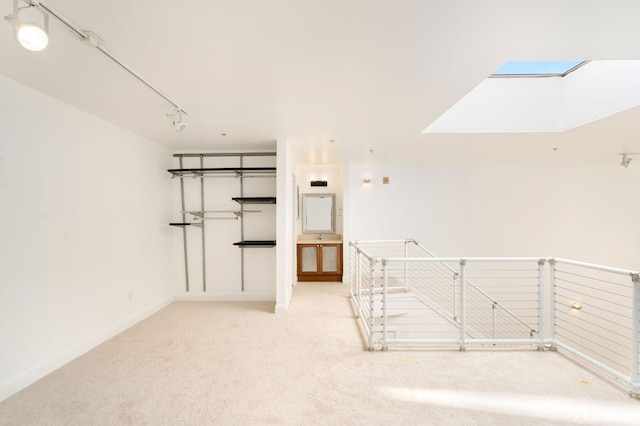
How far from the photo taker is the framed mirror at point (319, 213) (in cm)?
665

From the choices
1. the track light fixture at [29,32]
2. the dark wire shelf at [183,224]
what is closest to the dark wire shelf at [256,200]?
the dark wire shelf at [183,224]

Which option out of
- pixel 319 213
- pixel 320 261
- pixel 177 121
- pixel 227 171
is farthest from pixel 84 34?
pixel 319 213

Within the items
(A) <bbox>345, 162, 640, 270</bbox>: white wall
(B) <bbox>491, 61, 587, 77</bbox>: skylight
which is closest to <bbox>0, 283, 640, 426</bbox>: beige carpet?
(B) <bbox>491, 61, 587, 77</bbox>: skylight

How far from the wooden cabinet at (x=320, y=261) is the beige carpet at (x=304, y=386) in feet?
8.40

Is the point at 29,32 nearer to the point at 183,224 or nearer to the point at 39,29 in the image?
the point at 39,29

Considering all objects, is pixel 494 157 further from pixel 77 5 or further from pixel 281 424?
pixel 77 5

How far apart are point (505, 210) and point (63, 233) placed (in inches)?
288

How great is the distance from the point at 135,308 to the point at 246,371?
2.22m

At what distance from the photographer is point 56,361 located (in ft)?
9.00

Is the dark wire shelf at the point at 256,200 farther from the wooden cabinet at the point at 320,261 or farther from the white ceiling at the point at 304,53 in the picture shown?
the wooden cabinet at the point at 320,261

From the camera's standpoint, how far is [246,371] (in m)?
2.66

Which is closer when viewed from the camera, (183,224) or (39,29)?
Result: (39,29)

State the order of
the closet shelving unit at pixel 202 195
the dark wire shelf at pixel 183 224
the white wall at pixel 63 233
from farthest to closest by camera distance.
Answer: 1. the closet shelving unit at pixel 202 195
2. the dark wire shelf at pixel 183 224
3. the white wall at pixel 63 233

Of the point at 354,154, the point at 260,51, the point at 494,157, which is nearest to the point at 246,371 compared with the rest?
the point at 260,51
